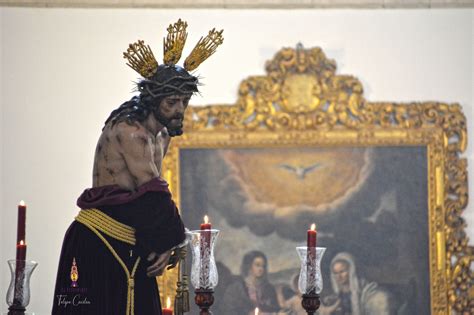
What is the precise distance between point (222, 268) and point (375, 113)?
6.10ft

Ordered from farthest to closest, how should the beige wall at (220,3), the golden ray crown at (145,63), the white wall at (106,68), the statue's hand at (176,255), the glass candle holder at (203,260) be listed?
the beige wall at (220,3) → the white wall at (106,68) → the glass candle holder at (203,260) → the golden ray crown at (145,63) → the statue's hand at (176,255)

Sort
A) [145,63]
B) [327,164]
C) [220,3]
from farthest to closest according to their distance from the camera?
[220,3]
[327,164]
[145,63]

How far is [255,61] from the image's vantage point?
10703mm

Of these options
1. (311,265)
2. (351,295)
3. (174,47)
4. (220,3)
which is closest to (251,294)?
(351,295)

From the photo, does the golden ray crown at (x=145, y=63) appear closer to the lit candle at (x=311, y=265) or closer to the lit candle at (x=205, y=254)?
the lit candle at (x=205, y=254)

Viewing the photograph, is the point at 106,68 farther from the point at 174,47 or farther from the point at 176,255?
the point at 176,255

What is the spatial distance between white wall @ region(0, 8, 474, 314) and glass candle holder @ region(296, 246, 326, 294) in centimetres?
388

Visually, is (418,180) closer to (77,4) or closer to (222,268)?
(222,268)

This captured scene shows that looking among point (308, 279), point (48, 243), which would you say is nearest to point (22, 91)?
point (48, 243)

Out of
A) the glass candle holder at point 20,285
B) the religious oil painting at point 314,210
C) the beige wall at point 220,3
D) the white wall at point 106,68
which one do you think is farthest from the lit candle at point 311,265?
the beige wall at point 220,3

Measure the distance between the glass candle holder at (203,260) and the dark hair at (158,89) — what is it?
750 mm

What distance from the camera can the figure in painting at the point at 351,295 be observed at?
10.5m

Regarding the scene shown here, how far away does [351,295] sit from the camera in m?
10.5

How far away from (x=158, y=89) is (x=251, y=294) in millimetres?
4373
